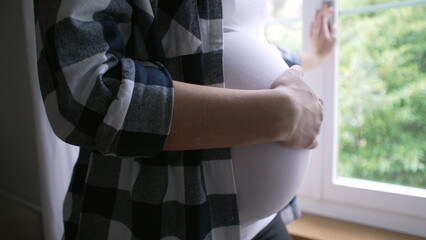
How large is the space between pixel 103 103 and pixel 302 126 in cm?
33

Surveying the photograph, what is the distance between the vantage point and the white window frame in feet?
2.84

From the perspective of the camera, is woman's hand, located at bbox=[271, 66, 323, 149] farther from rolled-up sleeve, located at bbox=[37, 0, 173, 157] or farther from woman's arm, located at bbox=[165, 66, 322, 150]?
rolled-up sleeve, located at bbox=[37, 0, 173, 157]

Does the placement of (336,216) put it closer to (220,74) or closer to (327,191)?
(327,191)

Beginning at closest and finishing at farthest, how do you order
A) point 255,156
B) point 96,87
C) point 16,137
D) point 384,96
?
point 96,87
point 255,156
point 384,96
point 16,137

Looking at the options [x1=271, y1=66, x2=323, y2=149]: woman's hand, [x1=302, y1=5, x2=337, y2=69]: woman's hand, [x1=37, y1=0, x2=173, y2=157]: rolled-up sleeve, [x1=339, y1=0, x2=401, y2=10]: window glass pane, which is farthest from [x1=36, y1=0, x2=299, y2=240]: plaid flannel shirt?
[x1=339, y1=0, x2=401, y2=10]: window glass pane

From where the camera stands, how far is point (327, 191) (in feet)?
3.30

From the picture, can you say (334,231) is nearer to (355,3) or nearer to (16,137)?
(355,3)

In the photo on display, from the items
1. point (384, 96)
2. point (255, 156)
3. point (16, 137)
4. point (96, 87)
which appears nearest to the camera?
point (96, 87)

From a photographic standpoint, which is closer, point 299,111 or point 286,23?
point 299,111

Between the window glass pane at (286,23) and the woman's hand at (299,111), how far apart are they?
0.59 m

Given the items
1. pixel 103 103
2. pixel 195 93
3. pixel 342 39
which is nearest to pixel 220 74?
pixel 195 93

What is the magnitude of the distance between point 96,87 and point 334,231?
2.92 feet

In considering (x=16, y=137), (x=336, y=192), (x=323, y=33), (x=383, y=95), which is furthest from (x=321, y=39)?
(x=16, y=137)

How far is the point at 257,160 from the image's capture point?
1.62ft
